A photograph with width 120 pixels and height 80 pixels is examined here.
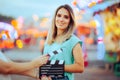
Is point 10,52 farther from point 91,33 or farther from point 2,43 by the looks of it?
point 91,33

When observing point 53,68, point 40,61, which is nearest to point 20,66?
point 40,61

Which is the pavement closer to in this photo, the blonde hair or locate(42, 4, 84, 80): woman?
locate(42, 4, 84, 80): woman

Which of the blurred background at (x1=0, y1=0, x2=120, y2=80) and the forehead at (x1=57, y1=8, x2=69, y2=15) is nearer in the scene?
the forehead at (x1=57, y1=8, x2=69, y2=15)

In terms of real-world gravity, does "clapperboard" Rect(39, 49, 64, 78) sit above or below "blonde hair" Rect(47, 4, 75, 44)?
below

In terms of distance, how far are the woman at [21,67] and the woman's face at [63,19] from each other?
1.00 feet

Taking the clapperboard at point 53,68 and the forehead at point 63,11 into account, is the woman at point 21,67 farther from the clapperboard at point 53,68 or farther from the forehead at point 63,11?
the forehead at point 63,11

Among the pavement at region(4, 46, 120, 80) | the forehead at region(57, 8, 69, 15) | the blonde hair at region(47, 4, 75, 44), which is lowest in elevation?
the pavement at region(4, 46, 120, 80)

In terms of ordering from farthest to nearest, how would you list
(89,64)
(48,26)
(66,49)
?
1. (89,64)
2. (48,26)
3. (66,49)

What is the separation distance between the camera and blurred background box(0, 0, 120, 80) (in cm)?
338

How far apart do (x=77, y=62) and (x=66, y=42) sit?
20 centimetres

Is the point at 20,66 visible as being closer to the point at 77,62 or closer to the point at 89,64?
the point at 77,62

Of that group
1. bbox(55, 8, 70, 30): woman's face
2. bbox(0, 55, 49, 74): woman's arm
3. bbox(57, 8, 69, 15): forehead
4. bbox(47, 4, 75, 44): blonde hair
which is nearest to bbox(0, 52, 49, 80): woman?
bbox(0, 55, 49, 74): woman's arm

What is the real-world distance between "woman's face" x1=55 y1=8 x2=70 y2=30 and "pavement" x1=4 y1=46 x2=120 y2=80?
0.37m

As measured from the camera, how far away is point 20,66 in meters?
3.23
